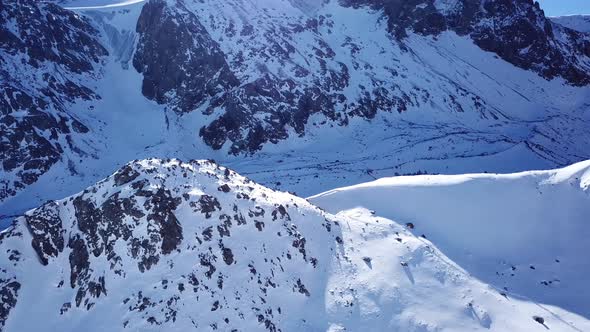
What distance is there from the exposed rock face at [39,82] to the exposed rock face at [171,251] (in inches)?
1027

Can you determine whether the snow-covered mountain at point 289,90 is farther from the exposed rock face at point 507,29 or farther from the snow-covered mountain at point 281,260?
the snow-covered mountain at point 281,260

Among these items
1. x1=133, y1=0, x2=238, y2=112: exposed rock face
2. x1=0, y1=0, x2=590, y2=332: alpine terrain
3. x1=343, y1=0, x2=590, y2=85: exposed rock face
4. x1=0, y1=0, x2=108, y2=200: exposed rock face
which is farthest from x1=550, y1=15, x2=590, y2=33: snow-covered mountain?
x1=0, y1=0, x2=108, y2=200: exposed rock face

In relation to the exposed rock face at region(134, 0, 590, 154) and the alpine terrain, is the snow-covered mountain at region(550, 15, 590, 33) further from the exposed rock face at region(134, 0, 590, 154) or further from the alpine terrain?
the exposed rock face at region(134, 0, 590, 154)

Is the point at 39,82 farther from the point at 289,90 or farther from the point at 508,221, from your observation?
the point at 508,221

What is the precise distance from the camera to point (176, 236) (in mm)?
24641

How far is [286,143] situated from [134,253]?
3517 cm

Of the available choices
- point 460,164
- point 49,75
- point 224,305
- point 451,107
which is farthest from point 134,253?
point 451,107

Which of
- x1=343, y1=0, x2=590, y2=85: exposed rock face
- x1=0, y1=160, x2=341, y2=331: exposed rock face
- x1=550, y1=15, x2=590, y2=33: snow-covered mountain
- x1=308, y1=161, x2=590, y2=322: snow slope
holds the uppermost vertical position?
x1=550, y1=15, x2=590, y2=33: snow-covered mountain

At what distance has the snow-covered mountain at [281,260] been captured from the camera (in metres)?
22.8

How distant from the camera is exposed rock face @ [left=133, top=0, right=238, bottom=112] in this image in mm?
62125

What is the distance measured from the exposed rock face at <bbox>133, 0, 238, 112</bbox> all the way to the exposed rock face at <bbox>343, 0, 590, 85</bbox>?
1151 inches

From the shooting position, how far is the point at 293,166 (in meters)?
52.4

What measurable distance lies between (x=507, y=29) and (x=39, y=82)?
223 feet

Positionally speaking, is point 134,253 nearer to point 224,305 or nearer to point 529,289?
point 224,305
